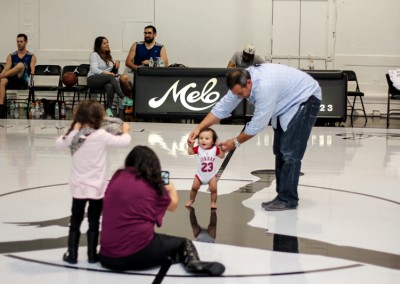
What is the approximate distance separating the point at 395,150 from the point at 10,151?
5.10 metres

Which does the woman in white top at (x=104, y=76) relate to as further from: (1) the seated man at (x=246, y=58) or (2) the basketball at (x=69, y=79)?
(1) the seated man at (x=246, y=58)

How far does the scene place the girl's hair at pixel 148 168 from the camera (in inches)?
164

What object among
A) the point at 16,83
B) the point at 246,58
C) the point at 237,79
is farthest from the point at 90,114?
the point at 16,83

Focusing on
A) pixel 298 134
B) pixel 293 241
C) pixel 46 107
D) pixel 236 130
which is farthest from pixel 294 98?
pixel 46 107

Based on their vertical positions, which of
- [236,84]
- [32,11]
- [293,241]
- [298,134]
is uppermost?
[32,11]

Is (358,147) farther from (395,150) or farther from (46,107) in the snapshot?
(46,107)

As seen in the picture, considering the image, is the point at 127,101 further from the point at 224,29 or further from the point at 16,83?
the point at 224,29

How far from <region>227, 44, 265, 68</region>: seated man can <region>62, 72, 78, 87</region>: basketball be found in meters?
3.25

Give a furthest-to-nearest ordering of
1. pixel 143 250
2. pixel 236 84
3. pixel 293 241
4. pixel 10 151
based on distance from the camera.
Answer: pixel 10 151 → pixel 236 84 → pixel 293 241 → pixel 143 250

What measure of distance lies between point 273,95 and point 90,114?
1833mm

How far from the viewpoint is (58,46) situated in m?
17.1

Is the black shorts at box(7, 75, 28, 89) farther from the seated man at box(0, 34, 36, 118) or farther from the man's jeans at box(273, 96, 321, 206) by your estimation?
the man's jeans at box(273, 96, 321, 206)

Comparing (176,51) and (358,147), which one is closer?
(358,147)

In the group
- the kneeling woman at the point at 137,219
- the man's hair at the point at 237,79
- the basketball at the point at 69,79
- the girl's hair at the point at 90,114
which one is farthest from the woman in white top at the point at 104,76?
the kneeling woman at the point at 137,219
